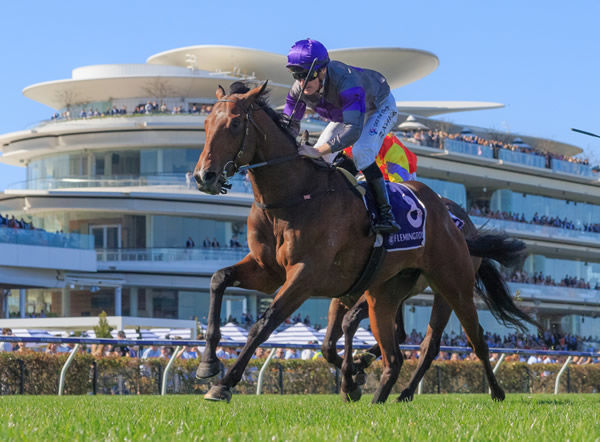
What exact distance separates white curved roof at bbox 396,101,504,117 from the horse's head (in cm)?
5125

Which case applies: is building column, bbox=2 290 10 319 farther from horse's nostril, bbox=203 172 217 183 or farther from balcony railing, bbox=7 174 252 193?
horse's nostril, bbox=203 172 217 183

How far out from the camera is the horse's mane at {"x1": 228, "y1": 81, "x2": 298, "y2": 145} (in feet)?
20.5

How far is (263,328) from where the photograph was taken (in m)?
5.74

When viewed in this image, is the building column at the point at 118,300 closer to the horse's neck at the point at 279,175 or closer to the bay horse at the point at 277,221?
the bay horse at the point at 277,221

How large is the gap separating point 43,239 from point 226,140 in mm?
28372

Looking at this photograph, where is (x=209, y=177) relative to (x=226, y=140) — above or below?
below

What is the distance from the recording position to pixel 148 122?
41.9m

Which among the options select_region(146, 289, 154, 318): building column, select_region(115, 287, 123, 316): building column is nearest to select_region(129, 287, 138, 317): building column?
select_region(146, 289, 154, 318): building column

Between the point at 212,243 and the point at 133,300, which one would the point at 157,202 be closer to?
the point at 212,243

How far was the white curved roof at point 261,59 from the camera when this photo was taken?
2042 inches

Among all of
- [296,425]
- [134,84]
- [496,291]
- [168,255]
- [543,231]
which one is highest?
[134,84]

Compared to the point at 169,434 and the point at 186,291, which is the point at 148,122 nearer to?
the point at 186,291

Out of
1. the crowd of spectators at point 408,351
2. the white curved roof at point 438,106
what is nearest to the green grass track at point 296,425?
the crowd of spectators at point 408,351

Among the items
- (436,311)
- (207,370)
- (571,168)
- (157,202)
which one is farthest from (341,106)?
(571,168)
